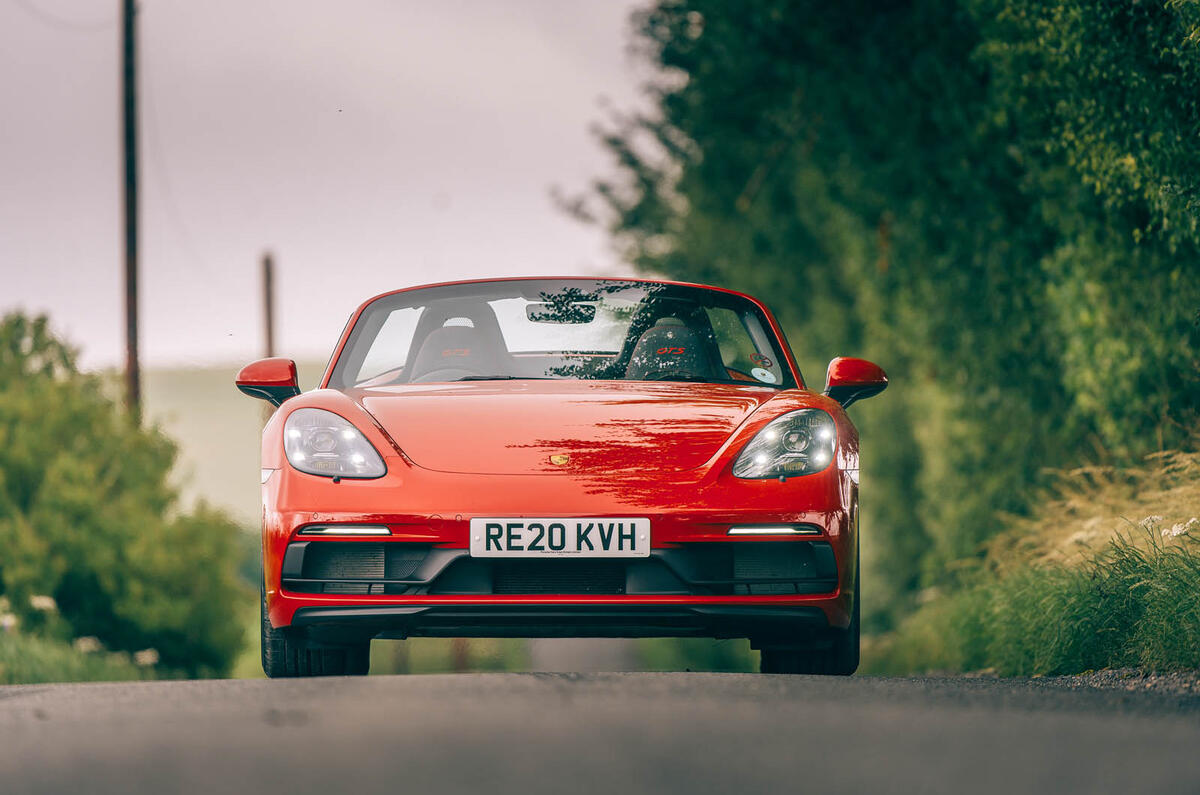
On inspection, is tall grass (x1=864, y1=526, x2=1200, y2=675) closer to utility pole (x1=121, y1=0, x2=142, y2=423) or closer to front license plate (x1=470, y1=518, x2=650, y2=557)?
front license plate (x1=470, y1=518, x2=650, y2=557)

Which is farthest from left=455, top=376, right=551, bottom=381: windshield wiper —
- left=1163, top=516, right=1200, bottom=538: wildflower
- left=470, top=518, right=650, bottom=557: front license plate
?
left=1163, top=516, right=1200, bottom=538: wildflower

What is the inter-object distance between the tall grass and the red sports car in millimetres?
1611

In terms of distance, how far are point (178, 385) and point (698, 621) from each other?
404ft

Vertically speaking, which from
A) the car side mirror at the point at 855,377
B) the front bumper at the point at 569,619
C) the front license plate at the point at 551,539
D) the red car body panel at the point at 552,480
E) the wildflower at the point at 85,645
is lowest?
the wildflower at the point at 85,645

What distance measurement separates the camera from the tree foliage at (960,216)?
10.0 meters

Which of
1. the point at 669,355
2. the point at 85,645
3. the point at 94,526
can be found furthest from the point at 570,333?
the point at 94,526

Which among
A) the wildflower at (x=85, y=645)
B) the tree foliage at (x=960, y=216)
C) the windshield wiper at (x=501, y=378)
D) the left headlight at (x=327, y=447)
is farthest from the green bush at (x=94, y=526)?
the left headlight at (x=327, y=447)

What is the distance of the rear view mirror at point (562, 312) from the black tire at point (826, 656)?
5.44ft

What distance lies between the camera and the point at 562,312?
23.5ft

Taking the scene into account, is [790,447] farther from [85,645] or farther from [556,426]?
[85,645]

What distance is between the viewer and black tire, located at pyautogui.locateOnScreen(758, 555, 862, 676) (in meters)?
6.22

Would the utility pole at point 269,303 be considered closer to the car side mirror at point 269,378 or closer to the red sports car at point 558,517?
the car side mirror at point 269,378

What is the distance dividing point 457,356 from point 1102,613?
3.36 m

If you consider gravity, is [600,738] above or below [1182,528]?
below
